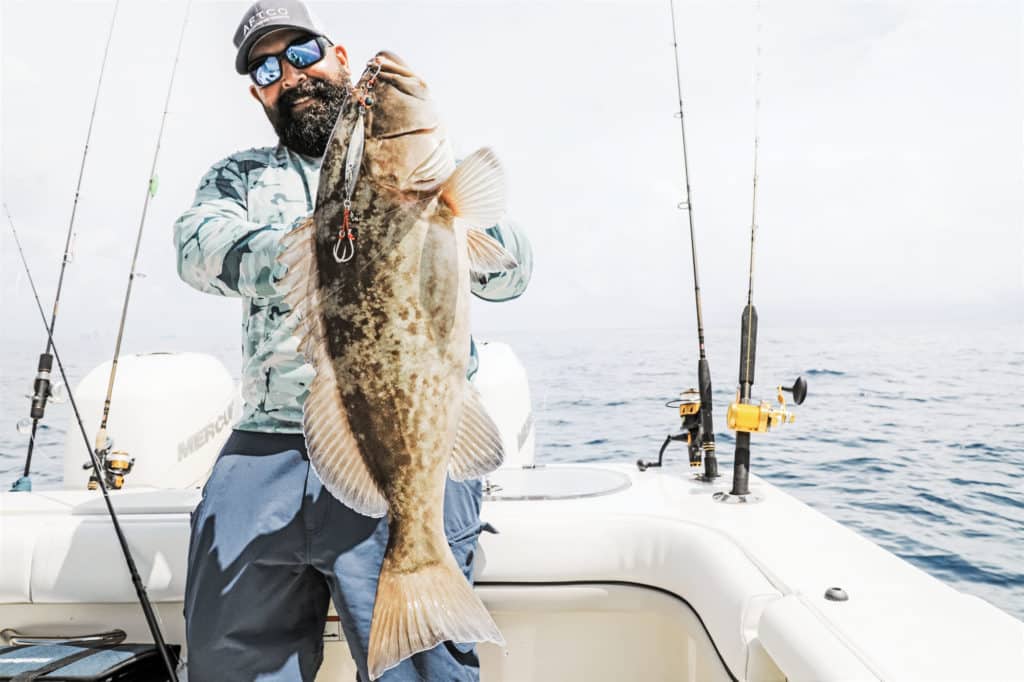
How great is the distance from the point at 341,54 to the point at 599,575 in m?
2.05

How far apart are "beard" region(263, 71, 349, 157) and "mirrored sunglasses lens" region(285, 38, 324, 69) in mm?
43

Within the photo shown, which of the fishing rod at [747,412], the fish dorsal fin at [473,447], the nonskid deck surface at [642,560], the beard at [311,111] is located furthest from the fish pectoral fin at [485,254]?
the fishing rod at [747,412]

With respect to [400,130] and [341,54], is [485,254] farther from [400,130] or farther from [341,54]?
[341,54]

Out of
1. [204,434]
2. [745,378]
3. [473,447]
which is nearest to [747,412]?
[745,378]

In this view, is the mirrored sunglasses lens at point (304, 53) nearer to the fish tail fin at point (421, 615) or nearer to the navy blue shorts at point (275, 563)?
the navy blue shorts at point (275, 563)

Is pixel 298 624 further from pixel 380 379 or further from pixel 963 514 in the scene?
pixel 963 514

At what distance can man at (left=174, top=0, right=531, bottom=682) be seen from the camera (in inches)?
70.8

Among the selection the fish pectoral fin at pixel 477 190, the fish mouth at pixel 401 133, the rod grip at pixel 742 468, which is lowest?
the rod grip at pixel 742 468

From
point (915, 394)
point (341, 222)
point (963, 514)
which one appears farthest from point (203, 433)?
point (915, 394)

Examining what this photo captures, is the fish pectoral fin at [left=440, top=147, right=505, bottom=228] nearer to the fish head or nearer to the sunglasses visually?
the fish head

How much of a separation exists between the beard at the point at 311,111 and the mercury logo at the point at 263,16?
163 millimetres

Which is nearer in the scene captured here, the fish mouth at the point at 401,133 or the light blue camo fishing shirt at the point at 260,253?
the fish mouth at the point at 401,133

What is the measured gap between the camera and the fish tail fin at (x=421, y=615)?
147cm

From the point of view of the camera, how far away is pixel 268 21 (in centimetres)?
175
